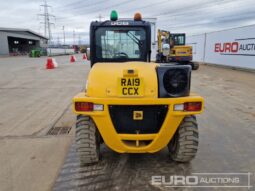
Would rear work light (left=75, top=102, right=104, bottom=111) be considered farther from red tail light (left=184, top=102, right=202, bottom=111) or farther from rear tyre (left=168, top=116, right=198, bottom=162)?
rear tyre (left=168, top=116, right=198, bottom=162)

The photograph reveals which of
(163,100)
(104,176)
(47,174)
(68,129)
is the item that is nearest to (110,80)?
(163,100)

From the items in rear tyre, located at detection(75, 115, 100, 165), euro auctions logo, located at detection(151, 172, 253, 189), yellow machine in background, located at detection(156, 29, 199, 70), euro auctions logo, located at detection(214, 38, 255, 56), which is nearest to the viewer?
euro auctions logo, located at detection(151, 172, 253, 189)

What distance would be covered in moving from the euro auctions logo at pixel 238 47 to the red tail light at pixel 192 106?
14555 mm

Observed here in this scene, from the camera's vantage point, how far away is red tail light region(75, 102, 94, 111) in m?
2.88

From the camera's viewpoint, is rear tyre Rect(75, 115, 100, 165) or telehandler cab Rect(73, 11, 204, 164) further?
rear tyre Rect(75, 115, 100, 165)

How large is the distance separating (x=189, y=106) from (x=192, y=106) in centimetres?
4

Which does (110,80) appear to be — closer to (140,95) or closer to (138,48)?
(140,95)

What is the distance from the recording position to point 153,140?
3.03m

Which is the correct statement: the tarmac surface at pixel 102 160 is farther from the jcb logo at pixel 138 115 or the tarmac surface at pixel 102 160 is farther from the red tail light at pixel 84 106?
the red tail light at pixel 84 106

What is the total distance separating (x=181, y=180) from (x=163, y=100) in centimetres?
114

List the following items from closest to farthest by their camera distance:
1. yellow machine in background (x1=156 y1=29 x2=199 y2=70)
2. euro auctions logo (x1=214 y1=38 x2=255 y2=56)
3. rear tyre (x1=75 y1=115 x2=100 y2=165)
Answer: rear tyre (x1=75 y1=115 x2=100 y2=165) < euro auctions logo (x1=214 y1=38 x2=255 y2=56) < yellow machine in background (x1=156 y1=29 x2=199 y2=70)

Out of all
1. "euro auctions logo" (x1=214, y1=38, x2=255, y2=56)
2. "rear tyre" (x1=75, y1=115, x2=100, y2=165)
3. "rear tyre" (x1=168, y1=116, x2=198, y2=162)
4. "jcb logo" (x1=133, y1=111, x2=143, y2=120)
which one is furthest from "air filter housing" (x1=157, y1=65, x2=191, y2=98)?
"euro auctions logo" (x1=214, y1=38, x2=255, y2=56)

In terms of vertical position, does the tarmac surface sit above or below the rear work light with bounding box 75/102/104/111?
below

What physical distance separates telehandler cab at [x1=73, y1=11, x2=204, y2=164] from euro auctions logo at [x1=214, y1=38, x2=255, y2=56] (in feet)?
47.9
